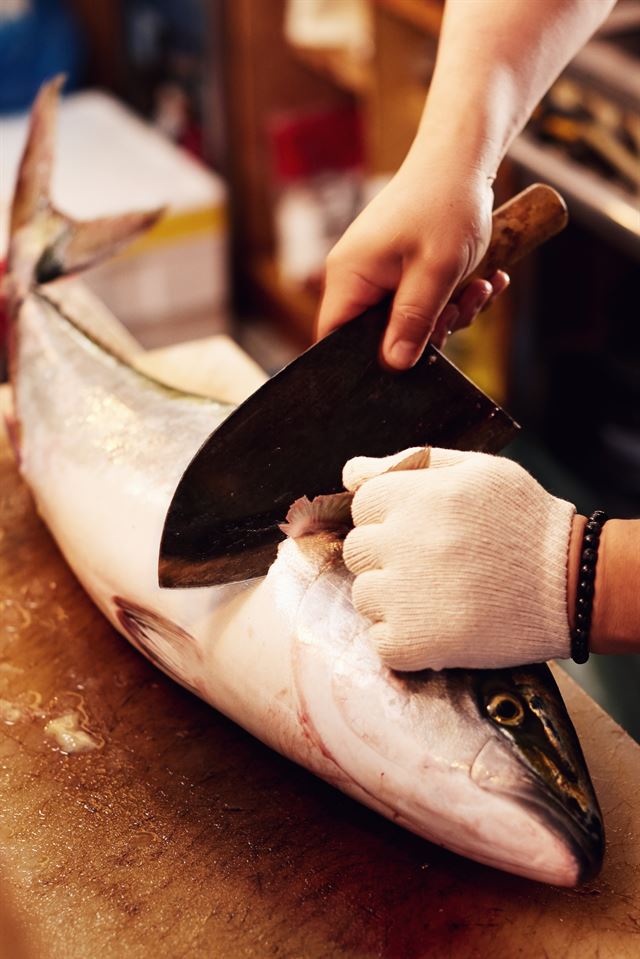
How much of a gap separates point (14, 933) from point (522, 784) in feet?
1.95

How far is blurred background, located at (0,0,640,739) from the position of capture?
2871 mm

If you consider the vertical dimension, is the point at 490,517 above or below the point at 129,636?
above

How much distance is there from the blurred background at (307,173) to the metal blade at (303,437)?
0.91 m

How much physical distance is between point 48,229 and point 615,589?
136 centimetres

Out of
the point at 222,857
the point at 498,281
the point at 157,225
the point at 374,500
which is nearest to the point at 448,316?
the point at 498,281

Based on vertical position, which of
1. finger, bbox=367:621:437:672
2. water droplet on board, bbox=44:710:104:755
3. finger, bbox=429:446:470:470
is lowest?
water droplet on board, bbox=44:710:104:755

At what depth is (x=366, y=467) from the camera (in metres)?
1.37

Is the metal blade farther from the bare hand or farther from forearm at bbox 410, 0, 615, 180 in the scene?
forearm at bbox 410, 0, 615, 180

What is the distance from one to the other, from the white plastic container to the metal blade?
2.14m

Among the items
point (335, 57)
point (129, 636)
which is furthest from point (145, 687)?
point (335, 57)

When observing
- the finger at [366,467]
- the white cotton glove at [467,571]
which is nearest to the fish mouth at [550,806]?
the white cotton glove at [467,571]

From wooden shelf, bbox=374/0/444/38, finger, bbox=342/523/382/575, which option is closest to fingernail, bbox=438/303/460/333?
finger, bbox=342/523/382/575

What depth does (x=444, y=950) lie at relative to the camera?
1220 mm

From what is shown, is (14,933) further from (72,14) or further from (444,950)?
(72,14)
